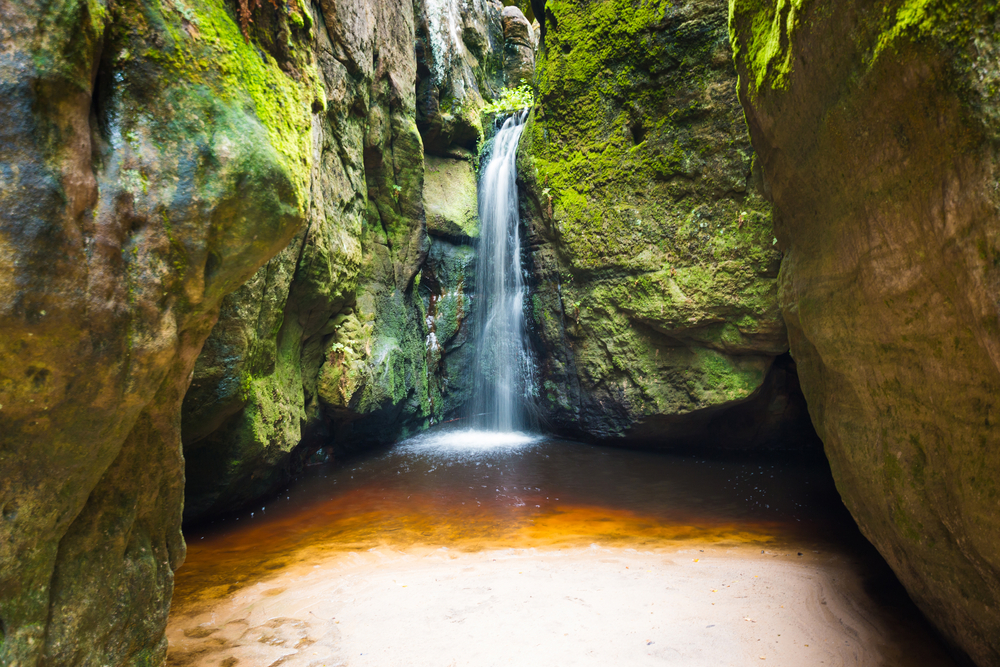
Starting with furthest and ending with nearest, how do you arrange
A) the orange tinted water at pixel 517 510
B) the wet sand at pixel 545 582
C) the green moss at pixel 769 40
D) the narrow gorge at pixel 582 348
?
1. the orange tinted water at pixel 517 510
2. the wet sand at pixel 545 582
3. the green moss at pixel 769 40
4. the narrow gorge at pixel 582 348

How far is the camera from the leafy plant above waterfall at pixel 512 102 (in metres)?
12.1

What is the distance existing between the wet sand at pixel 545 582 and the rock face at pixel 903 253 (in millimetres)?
728

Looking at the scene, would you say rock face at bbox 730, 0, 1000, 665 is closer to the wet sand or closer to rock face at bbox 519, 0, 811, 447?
the wet sand

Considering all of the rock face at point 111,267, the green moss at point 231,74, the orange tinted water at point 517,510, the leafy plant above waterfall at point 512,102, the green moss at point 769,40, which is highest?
the leafy plant above waterfall at point 512,102

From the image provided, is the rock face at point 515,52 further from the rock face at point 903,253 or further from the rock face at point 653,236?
the rock face at point 903,253

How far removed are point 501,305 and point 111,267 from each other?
8949 millimetres

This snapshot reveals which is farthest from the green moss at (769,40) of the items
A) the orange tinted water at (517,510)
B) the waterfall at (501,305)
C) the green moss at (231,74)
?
the waterfall at (501,305)

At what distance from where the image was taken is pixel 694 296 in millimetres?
7219

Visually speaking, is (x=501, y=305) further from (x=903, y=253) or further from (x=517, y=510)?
(x=903, y=253)

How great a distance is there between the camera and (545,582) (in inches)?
148

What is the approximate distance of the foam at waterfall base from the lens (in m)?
8.93

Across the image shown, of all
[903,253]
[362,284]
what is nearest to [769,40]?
[903,253]

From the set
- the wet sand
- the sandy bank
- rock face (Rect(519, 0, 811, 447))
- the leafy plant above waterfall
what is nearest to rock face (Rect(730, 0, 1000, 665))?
the sandy bank

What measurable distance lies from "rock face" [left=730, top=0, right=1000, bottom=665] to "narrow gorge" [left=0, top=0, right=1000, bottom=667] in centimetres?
2
